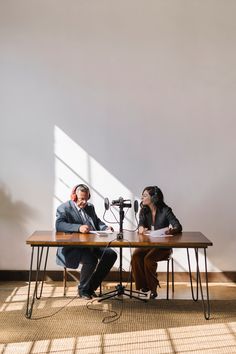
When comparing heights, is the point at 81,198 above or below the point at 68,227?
above

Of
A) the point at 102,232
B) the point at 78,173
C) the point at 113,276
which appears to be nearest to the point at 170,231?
the point at 102,232

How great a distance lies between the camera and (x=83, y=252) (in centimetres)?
435

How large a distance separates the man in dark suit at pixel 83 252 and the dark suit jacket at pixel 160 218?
1.30 feet

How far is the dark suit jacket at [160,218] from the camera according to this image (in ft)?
14.7

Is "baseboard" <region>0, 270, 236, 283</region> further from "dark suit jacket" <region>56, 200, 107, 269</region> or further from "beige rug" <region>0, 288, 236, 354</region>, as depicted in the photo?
"dark suit jacket" <region>56, 200, 107, 269</region>

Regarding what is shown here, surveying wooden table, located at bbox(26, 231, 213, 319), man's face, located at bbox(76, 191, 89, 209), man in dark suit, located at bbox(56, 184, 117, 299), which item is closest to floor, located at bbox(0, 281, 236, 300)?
man in dark suit, located at bbox(56, 184, 117, 299)

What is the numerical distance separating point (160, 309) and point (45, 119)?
8.20 feet

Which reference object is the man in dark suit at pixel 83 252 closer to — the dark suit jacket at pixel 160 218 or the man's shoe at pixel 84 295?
the man's shoe at pixel 84 295

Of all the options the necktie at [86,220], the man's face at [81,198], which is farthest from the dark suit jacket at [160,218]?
the man's face at [81,198]

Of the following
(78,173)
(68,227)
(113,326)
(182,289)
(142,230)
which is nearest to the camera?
(113,326)

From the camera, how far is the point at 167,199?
17.0 feet

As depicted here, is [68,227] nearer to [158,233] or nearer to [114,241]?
[114,241]

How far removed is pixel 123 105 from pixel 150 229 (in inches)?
60.0

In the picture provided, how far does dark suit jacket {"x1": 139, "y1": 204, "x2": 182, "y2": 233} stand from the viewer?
4.48 metres
